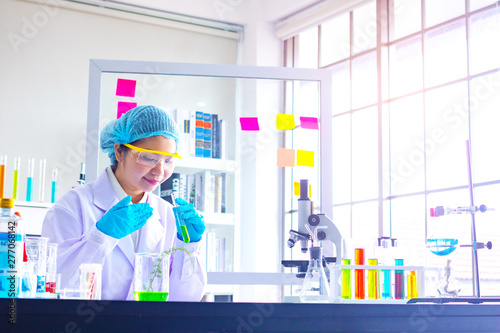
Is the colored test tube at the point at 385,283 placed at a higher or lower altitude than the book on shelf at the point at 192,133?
lower

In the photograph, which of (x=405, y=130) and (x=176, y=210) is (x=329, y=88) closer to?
(x=405, y=130)

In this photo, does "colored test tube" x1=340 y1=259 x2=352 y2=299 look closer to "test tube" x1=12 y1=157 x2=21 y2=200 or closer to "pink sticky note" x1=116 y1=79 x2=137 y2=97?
"pink sticky note" x1=116 y1=79 x2=137 y2=97

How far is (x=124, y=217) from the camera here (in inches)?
71.5

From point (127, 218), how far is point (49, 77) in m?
2.79

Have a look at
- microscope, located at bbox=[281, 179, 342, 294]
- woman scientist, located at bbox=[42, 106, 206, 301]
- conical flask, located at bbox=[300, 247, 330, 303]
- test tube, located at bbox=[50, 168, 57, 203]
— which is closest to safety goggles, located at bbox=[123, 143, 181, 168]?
woman scientist, located at bbox=[42, 106, 206, 301]

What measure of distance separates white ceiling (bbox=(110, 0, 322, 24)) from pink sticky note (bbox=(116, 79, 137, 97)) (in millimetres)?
1763

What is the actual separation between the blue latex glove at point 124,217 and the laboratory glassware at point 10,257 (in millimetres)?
656

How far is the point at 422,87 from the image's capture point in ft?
12.5

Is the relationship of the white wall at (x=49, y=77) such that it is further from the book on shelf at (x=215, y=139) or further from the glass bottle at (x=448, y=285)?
the glass bottle at (x=448, y=285)

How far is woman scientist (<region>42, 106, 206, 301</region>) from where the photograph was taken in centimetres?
192

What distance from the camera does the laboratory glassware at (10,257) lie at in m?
1.11

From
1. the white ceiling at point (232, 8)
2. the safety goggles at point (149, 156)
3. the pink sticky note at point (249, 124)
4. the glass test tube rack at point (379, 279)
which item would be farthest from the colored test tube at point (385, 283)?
the white ceiling at point (232, 8)

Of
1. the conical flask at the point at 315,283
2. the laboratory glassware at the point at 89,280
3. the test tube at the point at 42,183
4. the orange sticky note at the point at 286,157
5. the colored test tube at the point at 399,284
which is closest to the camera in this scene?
the laboratory glassware at the point at 89,280

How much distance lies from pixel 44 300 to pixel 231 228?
221 cm
